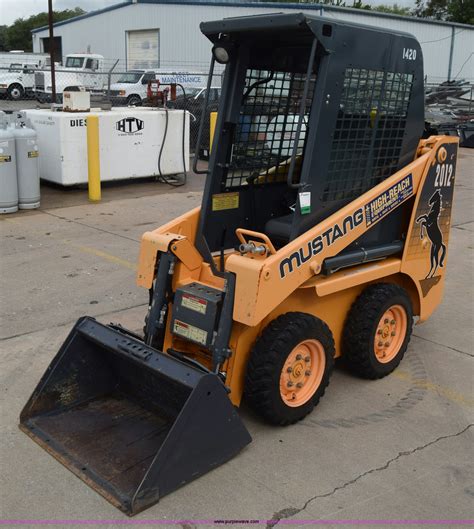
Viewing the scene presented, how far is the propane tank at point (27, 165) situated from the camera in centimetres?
901

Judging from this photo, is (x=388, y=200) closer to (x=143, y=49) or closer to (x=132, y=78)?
(x=132, y=78)

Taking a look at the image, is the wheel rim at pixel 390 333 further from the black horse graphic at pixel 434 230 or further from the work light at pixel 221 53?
the work light at pixel 221 53

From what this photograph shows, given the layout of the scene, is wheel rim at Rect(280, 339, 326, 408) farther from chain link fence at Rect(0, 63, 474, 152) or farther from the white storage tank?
chain link fence at Rect(0, 63, 474, 152)

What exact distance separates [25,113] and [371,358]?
328 inches

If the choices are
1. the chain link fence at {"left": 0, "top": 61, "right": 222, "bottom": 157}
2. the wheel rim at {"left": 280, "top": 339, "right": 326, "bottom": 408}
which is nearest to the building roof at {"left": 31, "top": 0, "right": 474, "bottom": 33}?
the chain link fence at {"left": 0, "top": 61, "right": 222, "bottom": 157}

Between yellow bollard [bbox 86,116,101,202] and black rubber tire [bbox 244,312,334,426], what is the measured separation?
718 cm

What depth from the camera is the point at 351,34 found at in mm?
3711

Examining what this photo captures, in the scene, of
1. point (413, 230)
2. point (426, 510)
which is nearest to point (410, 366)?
point (413, 230)

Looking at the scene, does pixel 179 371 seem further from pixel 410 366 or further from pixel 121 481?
pixel 410 366

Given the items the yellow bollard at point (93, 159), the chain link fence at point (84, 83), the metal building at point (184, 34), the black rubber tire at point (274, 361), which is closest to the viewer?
the black rubber tire at point (274, 361)

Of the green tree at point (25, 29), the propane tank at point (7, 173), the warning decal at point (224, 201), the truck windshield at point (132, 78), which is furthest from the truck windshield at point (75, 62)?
the green tree at point (25, 29)

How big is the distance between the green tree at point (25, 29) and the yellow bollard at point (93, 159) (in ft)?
250

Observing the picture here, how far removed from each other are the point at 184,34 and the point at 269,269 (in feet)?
120

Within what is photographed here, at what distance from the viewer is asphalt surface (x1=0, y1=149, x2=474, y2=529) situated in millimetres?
3102
